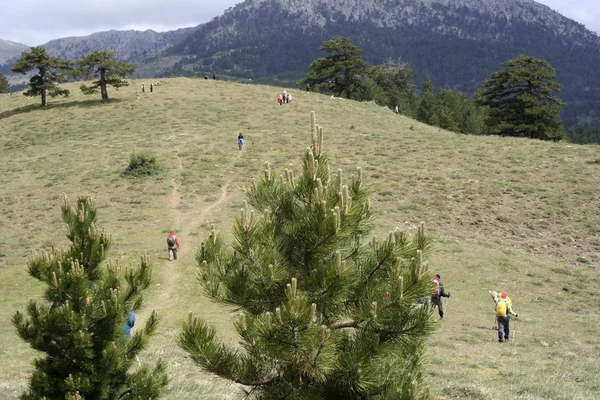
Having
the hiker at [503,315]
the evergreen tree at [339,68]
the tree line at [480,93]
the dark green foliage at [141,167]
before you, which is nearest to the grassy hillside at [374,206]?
the hiker at [503,315]

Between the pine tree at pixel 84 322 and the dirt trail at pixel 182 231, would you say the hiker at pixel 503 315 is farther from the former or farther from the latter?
the dirt trail at pixel 182 231

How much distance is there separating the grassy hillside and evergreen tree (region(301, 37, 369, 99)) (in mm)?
12140

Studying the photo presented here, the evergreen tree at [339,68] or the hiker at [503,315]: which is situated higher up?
the evergreen tree at [339,68]

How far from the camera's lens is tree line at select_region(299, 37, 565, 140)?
5747 cm

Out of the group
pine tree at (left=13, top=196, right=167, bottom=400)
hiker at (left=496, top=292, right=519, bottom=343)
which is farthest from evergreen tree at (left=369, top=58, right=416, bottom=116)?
pine tree at (left=13, top=196, right=167, bottom=400)

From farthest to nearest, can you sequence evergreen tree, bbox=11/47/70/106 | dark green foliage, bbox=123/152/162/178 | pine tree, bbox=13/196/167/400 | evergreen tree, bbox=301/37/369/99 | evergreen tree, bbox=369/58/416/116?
evergreen tree, bbox=369/58/416/116 → evergreen tree, bbox=301/37/369/99 → evergreen tree, bbox=11/47/70/106 → dark green foliage, bbox=123/152/162/178 → pine tree, bbox=13/196/167/400

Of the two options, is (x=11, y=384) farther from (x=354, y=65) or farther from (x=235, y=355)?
(x=354, y=65)

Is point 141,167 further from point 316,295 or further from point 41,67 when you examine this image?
point 316,295

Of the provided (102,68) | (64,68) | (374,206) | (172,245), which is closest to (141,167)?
(172,245)

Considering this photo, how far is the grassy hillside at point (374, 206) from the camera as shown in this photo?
1367 cm

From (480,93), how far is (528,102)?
21.6 meters

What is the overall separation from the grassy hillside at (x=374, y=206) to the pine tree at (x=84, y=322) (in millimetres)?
3049

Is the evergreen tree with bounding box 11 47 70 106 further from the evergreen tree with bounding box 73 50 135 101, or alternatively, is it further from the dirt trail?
the dirt trail

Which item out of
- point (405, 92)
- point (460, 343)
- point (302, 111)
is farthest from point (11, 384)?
point (405, 92)
